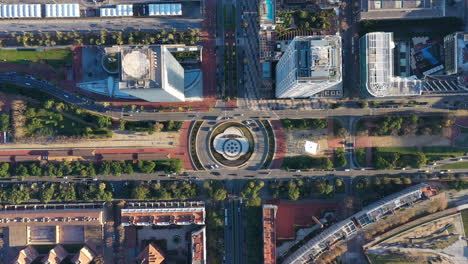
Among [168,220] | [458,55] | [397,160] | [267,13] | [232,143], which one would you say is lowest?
[168,220]

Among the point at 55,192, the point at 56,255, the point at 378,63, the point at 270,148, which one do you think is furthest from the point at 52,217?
the point at 378,63

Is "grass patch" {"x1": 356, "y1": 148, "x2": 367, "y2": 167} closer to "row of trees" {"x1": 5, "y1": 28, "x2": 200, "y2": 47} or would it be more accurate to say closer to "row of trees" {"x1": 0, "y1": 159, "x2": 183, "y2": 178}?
"row of trees" {"x1": 0, "y1": 159, "x2": 183, "y2": 178}

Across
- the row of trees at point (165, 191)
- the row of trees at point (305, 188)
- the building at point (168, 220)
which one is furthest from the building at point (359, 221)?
the row of trees at point (165, 191)

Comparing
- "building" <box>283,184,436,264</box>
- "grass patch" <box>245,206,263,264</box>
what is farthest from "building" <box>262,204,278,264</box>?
"building" <box>283,184,436,264</box>

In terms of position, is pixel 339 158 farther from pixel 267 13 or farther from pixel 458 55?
pixel 267 13

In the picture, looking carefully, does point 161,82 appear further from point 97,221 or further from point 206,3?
point 97,221
